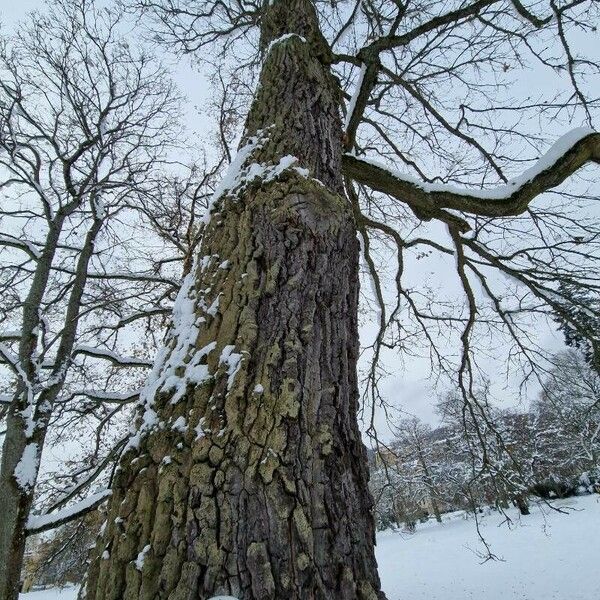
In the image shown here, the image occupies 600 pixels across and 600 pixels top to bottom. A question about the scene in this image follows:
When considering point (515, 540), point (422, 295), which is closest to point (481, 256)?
point (422, 295)

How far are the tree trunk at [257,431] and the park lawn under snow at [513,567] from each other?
9348 millimetres

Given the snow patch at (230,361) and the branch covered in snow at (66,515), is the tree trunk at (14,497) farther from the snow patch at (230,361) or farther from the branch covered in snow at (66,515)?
the snow patch at (230,361)

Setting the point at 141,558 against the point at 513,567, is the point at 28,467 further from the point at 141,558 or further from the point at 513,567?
the point at 513,567

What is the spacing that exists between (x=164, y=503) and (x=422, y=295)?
15.0ft

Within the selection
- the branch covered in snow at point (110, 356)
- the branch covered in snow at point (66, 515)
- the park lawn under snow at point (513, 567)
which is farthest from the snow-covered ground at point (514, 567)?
the branch covered in snow at point (66, 515)

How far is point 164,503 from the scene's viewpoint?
931 millimetres

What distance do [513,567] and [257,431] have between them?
19565mm

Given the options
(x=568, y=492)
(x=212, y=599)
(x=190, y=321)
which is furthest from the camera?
(x=568, y=492)

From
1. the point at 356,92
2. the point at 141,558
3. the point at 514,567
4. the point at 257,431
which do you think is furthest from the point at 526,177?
the point at 514,567

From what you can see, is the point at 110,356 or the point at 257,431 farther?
the point at 110,356

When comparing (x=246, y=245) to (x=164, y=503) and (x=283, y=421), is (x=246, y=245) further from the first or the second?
(x=164, y=503)

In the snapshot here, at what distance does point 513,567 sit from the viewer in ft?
50.4

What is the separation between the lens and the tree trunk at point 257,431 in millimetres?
842

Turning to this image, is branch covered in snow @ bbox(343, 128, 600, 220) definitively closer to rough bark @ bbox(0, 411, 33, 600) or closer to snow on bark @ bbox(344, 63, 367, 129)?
snow on bark @ bbox(344, 63, 367, 129)
